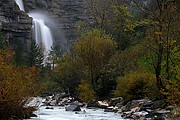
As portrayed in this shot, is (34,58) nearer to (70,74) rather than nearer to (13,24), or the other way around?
(13,24)

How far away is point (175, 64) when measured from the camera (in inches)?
629

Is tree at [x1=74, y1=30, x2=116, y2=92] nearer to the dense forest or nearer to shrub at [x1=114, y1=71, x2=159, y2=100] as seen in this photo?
the dense forest

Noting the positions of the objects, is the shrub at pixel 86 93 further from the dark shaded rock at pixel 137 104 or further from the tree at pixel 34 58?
the tree at pixel 34 58

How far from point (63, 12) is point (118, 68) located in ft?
214

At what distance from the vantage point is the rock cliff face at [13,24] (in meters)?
65.8

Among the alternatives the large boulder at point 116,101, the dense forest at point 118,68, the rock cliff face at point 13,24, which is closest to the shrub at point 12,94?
the dense forest at point 118,68

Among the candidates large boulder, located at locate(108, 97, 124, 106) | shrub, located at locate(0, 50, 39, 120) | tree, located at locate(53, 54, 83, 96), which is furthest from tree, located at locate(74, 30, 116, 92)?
shrub, located at locate(0, 50, 39, 120)

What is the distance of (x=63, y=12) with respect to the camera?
88750 mm

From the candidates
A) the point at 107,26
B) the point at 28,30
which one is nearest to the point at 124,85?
the point at 107,26

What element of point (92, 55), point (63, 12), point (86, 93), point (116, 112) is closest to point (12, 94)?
point (116, 112)

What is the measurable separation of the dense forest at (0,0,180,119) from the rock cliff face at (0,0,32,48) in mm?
29104

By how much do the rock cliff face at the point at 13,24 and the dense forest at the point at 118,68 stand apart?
29.1 metres

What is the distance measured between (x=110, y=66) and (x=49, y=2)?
69.0 metres

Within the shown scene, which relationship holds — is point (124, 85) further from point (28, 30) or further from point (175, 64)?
point (28, 30)
